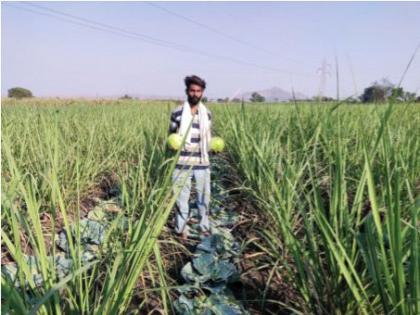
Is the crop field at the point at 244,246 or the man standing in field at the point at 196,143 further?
the man standing in field at the point at 196,143

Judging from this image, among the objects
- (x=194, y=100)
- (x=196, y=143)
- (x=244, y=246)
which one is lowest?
(x=244, y=246)

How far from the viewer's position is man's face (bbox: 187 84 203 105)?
2428 mm

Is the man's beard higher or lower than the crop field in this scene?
higher

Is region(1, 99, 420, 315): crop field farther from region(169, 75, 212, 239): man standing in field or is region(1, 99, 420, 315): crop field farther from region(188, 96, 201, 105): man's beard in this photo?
region(188, 96, 201, 105): man's beard

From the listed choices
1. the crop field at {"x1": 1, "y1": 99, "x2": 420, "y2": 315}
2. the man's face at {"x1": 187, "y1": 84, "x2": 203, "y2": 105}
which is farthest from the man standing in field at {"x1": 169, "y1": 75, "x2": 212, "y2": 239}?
the crop field at {"x1": 1, "y1": 99, "x2": 420, "y2": 315}

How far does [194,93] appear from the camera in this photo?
2441 millimetres

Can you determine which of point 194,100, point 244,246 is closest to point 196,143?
point 194,100

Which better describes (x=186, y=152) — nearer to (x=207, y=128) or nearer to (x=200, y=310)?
(x=207, y=128)

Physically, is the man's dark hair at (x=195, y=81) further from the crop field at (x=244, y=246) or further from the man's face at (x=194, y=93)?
the crop field at (x=244, y=246)

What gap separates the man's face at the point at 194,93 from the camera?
7.97 ft

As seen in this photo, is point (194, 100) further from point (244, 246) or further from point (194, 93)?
point (244, 246)

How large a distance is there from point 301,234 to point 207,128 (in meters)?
0.96

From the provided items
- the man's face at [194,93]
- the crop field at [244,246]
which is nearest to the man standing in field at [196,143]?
the man's face at [194,93]

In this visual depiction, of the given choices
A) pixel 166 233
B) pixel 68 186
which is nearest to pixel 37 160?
pixel 68 186
